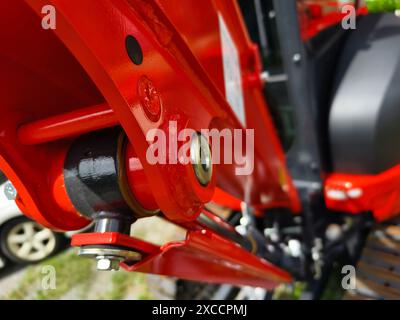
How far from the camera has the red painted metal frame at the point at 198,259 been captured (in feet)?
2.80

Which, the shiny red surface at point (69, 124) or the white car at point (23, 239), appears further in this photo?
the white car at point (23, 239)

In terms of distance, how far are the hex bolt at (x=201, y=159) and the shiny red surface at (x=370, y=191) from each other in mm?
909

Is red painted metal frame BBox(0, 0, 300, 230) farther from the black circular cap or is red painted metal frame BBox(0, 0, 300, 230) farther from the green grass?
the green grass

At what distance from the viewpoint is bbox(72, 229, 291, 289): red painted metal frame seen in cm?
85

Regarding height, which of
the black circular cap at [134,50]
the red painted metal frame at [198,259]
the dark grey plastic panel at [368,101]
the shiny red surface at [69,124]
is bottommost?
the red painted metal frame at [198,259]

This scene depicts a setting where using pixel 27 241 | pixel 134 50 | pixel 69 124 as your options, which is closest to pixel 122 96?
pixel 134 50

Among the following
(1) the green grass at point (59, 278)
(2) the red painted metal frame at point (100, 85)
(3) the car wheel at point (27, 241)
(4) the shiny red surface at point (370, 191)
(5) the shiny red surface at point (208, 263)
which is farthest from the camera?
(3) the car wheel at point (27, 241)

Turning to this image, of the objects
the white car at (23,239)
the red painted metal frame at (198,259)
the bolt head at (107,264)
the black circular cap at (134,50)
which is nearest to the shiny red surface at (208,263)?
the red painted metal frame at (198,259)

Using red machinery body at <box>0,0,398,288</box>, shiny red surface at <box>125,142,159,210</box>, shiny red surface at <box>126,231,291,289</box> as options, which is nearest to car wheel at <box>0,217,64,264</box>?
shiny red surface at <box>126,231,291,289</box>

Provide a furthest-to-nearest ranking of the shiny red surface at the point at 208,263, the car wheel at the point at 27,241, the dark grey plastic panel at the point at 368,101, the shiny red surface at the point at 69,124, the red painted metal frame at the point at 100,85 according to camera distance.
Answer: the car wheel at the point at 27,241 < the dark grey plastic panel at the point at 368,101 < the shiny red surface at the point at 208,263 < the shiny red surface at the point at 69,124 < the red painted metal frame at the point at 100,85

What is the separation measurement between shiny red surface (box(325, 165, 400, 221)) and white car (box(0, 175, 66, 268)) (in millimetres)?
1928

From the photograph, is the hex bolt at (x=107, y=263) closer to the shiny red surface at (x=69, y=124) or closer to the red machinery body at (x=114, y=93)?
the red machinery body at (x=114, y=93)

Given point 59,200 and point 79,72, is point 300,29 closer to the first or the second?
point 79,72

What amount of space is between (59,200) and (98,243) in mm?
141
